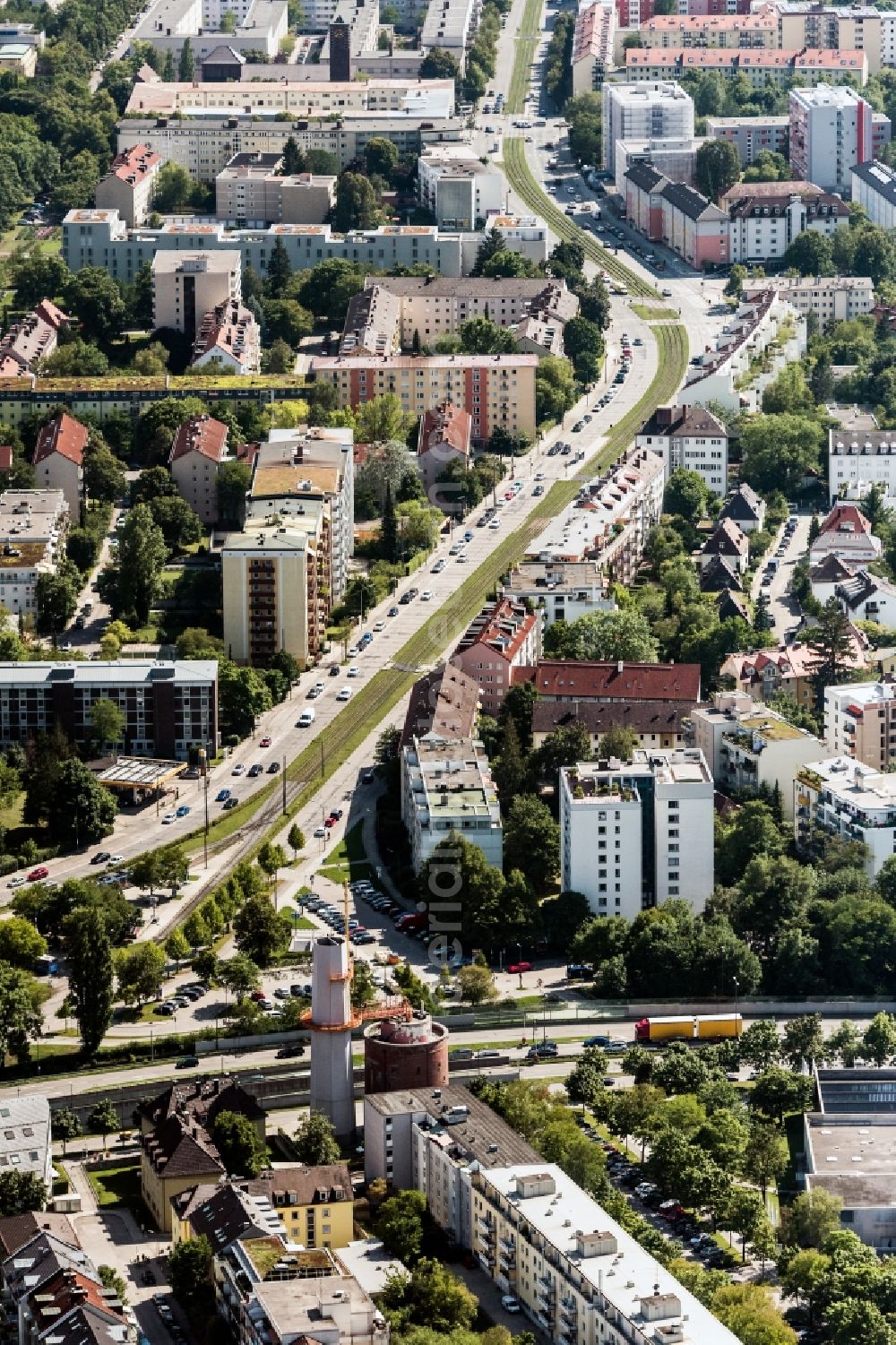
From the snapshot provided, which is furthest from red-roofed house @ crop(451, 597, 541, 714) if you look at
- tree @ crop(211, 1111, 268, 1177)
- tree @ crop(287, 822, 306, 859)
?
tree @ crop(211, 1111, 268, 1177)

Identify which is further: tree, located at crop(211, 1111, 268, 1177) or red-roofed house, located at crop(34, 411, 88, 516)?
red-roofed house, located at crop(34, 411, 88, 516)

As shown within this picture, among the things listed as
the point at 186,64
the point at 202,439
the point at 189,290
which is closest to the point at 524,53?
the point at 186,64

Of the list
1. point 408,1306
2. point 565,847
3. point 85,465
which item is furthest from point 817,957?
point 85,465

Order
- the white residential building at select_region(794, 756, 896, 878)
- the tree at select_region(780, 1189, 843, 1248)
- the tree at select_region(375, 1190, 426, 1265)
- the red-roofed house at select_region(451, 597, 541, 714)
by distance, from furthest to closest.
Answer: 1. the red-roofed house at select_region(451, 597, 541, 714)
2. the white residential building at select_region(794, 756, 896, 878)
3. the tree at select_region(780, 1189, 843, 1248)
4. the tree at select_region(375, 1190, 426, 1265)

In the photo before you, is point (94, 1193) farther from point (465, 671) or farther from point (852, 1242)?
point (465, 671)

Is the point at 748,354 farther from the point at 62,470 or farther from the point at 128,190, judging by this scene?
the point at 128,190

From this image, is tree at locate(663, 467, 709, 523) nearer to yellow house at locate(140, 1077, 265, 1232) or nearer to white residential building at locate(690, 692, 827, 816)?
white residential building at locate(690, 692, 827, 816)
